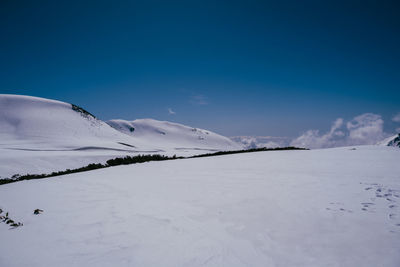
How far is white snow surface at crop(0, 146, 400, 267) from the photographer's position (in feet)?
7.03

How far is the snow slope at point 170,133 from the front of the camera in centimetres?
11262

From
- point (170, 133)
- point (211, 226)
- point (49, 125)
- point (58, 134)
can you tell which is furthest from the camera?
point (170, 133)

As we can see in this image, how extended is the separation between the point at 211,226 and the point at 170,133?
120 meters

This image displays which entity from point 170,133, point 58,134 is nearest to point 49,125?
point 58,134

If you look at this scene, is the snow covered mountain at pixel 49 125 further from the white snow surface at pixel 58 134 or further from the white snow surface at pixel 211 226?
the white snow surface at pixel 211 226

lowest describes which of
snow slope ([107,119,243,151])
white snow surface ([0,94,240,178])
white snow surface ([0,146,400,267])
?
white snow surface ([0,146,400,267])

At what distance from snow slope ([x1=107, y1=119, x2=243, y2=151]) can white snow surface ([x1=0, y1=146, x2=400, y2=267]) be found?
103920 mm

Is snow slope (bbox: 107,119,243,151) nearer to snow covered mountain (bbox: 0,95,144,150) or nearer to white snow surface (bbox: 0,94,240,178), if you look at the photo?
snow covered mountain (bbox: 0,95,144,150)

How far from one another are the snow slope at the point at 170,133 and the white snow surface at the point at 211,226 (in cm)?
10392

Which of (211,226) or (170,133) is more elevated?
(170,133)

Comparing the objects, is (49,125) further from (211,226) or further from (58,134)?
(211,226)

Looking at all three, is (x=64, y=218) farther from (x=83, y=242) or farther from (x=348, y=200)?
(x=348, y=200)

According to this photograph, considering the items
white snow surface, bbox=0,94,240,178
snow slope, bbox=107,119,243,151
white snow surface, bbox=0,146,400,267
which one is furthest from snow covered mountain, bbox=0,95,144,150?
snow slope, bbox=107,119,243,151

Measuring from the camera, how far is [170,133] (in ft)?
400
